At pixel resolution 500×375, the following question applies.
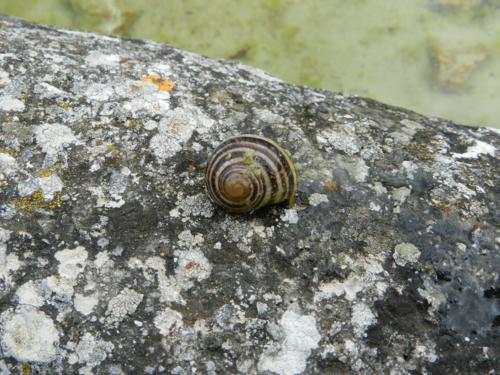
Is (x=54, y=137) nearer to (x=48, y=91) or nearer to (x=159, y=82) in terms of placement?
(x=48, y=91)

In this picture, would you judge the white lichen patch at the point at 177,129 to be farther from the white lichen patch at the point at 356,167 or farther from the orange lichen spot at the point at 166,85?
the white lichen patch at the point at 356,167

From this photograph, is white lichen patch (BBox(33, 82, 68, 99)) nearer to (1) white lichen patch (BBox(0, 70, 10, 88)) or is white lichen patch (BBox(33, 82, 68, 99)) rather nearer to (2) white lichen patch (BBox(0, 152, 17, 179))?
(1) white lichen patch (BBox(0, 70, 10, 88))

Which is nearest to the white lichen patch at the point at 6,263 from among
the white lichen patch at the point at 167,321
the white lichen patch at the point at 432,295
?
the white lichen patch at the point at 167,321

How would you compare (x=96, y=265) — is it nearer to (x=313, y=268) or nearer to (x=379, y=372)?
(x=313, y=268)

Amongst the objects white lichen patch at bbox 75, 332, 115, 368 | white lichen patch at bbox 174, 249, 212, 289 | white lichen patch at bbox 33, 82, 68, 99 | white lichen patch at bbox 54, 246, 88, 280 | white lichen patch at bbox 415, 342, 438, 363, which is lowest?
white lichen patch at bbox 75, 332, 115, 368

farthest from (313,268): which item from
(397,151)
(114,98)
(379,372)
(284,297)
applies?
(114,98)

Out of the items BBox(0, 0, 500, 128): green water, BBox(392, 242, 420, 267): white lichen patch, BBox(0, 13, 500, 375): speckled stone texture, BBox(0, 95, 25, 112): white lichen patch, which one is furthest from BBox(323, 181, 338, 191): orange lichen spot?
BBox(0, 0, 500, 128): green water
